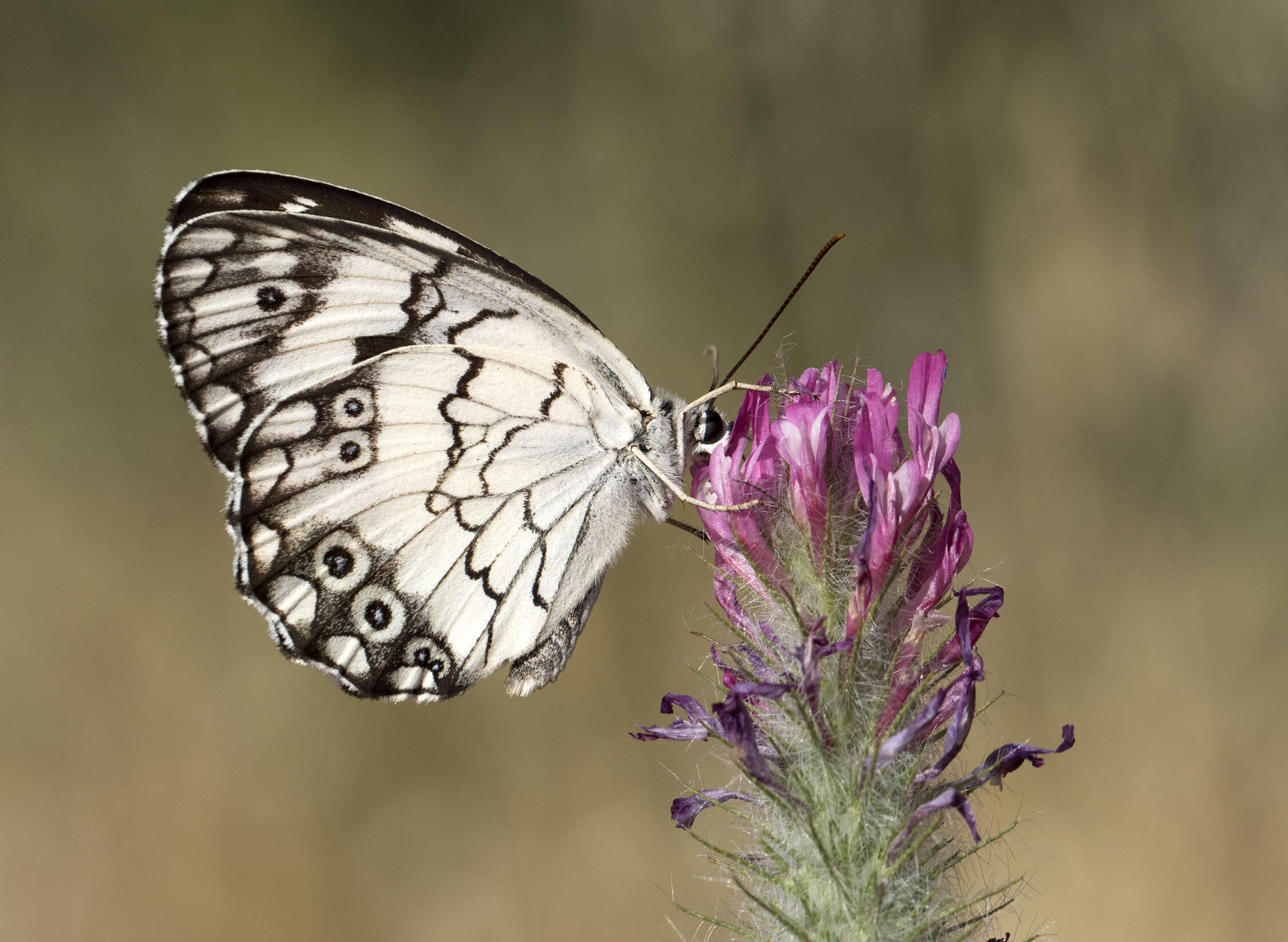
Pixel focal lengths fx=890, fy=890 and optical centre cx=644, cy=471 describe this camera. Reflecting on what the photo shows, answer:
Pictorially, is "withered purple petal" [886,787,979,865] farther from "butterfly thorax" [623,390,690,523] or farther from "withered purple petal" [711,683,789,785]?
"butterfly thorax" [623,390,690,523]

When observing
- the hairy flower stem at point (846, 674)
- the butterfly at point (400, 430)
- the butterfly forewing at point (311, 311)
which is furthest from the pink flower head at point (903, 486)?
the butterfly forewing at point (311, 311)

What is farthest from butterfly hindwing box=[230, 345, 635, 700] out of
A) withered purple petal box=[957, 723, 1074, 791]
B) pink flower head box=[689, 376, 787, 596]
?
withered purple petal box=[957, 723, 1074, 791]

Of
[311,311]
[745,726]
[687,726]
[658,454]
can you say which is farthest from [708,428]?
[311,311]

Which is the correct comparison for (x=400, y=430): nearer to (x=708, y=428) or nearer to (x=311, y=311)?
(x=311, y=311)

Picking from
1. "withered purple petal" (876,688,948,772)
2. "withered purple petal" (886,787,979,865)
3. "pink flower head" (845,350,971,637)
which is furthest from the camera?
"pink flower head" (845,350,971,637)

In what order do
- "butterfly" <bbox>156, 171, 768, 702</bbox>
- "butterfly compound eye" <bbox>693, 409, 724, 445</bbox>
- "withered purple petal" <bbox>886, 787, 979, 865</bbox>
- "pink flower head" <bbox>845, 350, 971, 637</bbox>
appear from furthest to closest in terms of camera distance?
"butterfly" <bbox>156, 171, 768, 702</bbox>, "butterfly compound eye" <bbox>693, 409, 724, 445</bbox>, "pink flower head" <bbox>845, 350, 971, 637</bbox>, "withered purple petal" <bbox>886, 787, 979, 865</bbox>

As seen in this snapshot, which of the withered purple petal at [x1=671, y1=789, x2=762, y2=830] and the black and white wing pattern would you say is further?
the black and white wing pattern

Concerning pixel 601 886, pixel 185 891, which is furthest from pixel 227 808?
pixel 601 886

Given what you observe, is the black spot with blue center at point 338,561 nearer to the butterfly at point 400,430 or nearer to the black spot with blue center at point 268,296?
the butterfly at point 400,430
